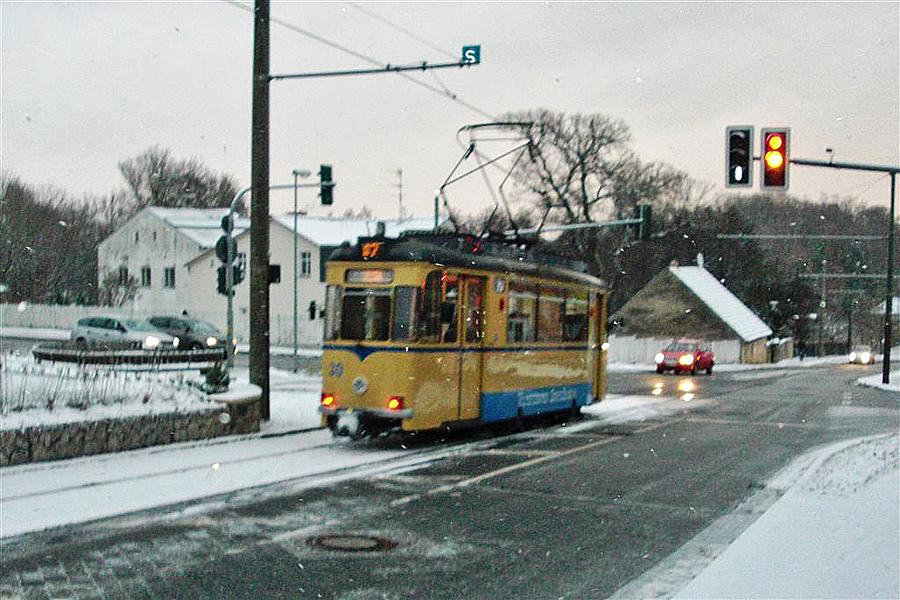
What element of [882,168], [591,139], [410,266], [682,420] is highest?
[591,139]

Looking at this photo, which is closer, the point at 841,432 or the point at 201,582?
the point at 201,582

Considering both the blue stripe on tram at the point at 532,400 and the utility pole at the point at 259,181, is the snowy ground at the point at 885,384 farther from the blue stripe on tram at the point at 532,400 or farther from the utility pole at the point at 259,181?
the utility pole at the point at 259,181

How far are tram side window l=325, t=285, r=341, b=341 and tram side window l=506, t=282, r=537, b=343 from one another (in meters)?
3.12

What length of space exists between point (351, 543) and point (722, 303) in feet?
211

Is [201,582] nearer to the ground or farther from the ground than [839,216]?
nearer to the ground

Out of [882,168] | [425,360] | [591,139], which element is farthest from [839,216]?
[425,360]

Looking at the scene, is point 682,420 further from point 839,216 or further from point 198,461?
point 839,216

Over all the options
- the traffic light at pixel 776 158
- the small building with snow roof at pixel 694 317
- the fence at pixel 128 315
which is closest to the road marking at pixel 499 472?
the traffic light at pixel 776 158

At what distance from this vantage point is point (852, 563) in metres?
8.11

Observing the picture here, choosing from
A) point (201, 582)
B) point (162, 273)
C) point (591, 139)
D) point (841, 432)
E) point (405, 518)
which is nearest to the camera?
point (201, 582)

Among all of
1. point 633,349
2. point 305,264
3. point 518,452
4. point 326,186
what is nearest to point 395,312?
point 518,452

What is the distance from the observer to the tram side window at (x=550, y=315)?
19.0m

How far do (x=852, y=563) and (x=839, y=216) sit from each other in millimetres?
A: 83832

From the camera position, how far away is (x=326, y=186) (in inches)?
1101
